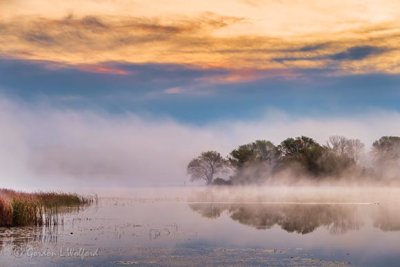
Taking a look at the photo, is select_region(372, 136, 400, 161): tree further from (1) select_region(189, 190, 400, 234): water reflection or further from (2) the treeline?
(1) select_region(189, 190, 400, 234): water reflection

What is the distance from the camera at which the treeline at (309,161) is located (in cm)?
11625

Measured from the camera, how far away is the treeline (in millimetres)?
116250

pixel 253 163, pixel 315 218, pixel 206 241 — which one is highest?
pixel 253 163

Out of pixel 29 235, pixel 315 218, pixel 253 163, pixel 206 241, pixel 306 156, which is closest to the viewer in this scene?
pixel 206 241

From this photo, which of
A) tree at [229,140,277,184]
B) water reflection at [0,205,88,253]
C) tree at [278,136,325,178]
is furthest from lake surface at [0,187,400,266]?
tree at [229,140,277,184]

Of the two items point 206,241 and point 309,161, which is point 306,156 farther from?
point 206,241

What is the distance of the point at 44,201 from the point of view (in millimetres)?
48312

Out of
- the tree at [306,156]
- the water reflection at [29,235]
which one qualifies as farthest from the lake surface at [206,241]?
the tree at [306,156]

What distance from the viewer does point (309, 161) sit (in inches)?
4626

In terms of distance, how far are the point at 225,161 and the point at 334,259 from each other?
11486 cm

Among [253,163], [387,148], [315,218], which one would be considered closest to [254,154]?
[253,163]

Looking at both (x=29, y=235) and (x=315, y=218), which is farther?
(x=315, y=218)

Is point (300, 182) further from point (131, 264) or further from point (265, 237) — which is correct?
point (131, 264)

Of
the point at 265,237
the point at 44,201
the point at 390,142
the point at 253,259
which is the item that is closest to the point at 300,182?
the point at 390,142
